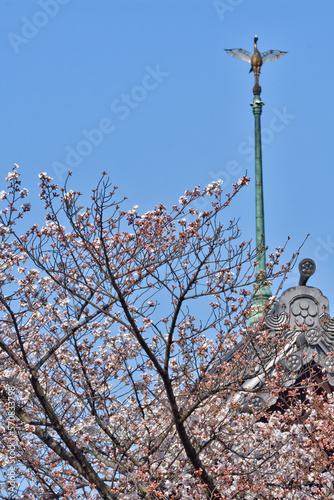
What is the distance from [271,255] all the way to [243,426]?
288cm

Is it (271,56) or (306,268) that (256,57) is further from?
(306,268)

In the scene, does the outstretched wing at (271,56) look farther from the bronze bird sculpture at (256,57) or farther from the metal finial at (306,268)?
the metal finial at (306,268)

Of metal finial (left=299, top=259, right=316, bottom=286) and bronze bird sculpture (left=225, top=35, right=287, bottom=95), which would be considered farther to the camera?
bronze bird sculpture (left=225, top=35, right=287, bottom=95)

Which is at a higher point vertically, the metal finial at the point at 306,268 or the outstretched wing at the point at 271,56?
the outstretched wing at the point at 271,56

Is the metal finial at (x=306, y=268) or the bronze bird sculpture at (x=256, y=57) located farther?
the bronze bird sculpture at (x=256, y=57)

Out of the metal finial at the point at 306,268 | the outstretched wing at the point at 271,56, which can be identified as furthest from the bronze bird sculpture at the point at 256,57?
the metal finial at the point at 306,268

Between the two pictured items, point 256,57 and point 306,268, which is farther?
point 256,57

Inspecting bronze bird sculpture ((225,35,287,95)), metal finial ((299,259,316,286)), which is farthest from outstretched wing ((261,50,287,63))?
metal finial ((299,259,316,286))

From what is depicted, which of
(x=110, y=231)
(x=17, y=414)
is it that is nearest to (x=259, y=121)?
(x=110, y=231)

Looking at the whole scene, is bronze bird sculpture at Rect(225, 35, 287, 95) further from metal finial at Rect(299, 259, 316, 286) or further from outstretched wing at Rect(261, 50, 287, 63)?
metal finial at Rect(299, 259, 316, 286)

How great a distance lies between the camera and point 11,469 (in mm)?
12570

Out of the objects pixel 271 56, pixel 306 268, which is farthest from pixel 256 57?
pixel 306 268

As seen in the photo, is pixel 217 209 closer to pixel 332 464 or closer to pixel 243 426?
pixel 243 426

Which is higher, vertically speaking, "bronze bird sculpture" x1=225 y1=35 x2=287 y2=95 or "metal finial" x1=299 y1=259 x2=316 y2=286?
"bronze bird sculpture" x1=225 y1=35 x2=287 y2=95
